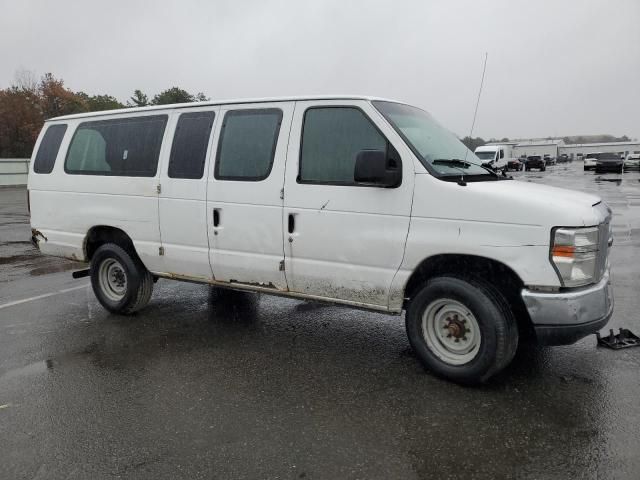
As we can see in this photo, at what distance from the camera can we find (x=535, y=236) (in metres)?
3.49

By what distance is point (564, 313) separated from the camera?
137 inches

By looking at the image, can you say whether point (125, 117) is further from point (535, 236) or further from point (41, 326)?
point (535, 236)

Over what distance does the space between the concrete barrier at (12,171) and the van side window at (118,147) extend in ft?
107

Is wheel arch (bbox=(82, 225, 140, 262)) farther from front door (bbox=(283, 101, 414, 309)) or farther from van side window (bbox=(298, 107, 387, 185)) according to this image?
van side window (bbox=(298, 107, 387, 185))

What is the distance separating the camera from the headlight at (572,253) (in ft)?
11.3

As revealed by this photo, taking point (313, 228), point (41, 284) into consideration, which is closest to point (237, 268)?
point (313, 228)

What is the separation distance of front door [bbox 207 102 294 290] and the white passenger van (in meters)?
0.01

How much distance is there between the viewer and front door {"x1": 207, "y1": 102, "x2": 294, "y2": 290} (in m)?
4.55

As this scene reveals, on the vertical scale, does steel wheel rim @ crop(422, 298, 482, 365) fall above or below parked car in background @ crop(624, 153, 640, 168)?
below

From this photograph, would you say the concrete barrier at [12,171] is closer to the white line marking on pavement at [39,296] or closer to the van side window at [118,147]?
the white line marking on pavement at [39,296]

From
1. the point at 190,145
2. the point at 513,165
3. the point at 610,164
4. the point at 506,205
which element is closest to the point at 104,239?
the point at 190,145

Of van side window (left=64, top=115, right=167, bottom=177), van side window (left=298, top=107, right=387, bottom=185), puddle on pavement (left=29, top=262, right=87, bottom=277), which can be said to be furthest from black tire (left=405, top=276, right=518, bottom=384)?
puddle on pavement (left=29, top=262, right=87, bottom=277)

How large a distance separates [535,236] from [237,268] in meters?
2.64

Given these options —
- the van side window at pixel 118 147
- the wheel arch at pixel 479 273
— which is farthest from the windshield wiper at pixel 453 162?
the van side window at pixel 118 147
